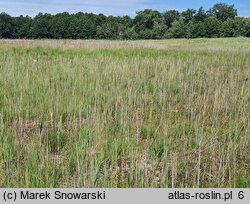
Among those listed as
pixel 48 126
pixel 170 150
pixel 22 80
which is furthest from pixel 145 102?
pixel 22 80

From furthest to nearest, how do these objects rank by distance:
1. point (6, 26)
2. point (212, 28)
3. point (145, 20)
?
1. point (145, 20)
2. point (6, 26)
3. point (212, 28)

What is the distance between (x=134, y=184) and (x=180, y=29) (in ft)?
315

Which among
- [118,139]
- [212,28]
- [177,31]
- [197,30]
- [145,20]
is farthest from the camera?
[145,20]

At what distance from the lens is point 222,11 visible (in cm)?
13462

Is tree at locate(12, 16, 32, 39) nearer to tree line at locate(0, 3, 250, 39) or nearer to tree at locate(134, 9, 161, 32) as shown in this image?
tree line at locate(0, 3, 250, 39)

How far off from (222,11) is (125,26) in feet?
133

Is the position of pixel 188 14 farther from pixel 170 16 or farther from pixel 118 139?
pixel 118 139

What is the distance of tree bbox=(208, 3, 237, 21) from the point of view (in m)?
134

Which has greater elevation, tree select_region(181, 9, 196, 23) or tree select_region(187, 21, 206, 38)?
tree select_region(181, 9, 196, 23)

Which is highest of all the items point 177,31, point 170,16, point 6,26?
point 170,16

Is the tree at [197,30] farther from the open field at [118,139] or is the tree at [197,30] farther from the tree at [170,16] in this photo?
the open field at [118,139]

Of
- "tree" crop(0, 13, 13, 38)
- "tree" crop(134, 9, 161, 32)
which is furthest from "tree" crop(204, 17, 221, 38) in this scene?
"tree" crop(0, 13, 13, 38)

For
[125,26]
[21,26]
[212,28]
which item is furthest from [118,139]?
[21,26]

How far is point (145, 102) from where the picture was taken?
580cm
